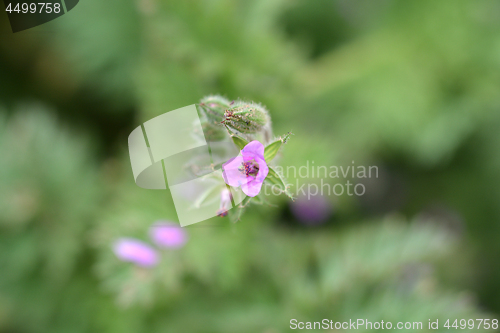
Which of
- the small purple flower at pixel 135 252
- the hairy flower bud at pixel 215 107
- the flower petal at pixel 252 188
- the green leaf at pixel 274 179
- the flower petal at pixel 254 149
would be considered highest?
the hairy flower bud at pixel 215 107

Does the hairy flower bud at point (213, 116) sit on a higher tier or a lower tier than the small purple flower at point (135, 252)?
higher

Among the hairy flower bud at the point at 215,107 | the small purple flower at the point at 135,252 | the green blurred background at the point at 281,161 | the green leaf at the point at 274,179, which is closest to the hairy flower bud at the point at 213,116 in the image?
the hairy flower bud at the point at 215,107

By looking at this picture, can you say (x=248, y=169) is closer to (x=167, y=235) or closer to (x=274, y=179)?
(x=274, y=179)

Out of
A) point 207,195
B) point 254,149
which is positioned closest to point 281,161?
point 207,195

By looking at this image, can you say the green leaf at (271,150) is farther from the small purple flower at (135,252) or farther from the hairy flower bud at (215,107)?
the small purple flower at (135,252)

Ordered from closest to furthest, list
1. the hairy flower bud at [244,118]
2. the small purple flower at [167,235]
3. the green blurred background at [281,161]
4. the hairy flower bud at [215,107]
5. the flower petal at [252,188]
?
the flower petal at [252,188] → the hairy flower bud at [244,118] → the hairy flower bud at [215,107] → the small purple flower at [167,235] → the green blurred background at [281,161]

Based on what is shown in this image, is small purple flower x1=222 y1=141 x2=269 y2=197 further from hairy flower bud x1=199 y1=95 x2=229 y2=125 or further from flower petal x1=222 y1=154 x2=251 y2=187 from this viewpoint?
hairy flower bud x1=199 y1=95 x2=229 y2=125
